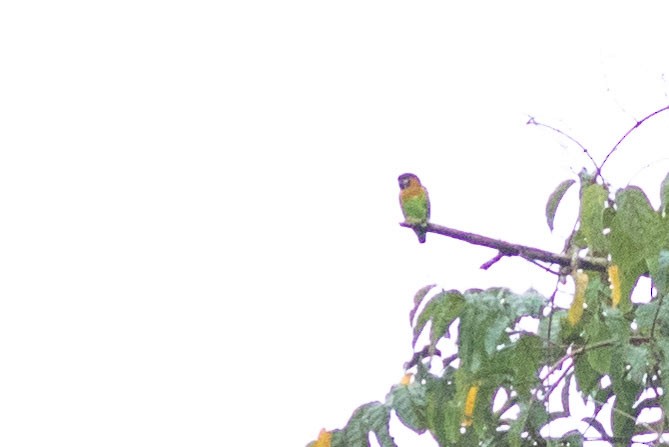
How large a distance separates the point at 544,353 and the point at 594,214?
0.34 metres

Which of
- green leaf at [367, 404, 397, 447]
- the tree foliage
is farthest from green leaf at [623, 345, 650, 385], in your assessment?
green leaf at [367, 404, 397, 447]

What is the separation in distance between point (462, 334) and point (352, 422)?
0.97ft

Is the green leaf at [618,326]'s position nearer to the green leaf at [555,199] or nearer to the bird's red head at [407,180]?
the green leaf at [555,199]

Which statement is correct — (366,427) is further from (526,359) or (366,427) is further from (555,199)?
(555,199)

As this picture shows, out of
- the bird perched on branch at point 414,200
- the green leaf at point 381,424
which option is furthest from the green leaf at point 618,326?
the bird perched on branch at point 414,200

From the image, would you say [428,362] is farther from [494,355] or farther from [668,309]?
[668,309]

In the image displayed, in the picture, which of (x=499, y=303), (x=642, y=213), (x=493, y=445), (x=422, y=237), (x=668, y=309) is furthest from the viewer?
(x=422, y=237)

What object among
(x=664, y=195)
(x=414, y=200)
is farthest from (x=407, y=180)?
(x=664, y=195)

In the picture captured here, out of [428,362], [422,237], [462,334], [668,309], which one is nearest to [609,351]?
[668,309]

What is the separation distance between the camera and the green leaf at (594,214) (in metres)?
1.53

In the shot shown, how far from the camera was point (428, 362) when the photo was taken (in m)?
1.99

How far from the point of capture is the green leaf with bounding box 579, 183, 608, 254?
1526 millimetres

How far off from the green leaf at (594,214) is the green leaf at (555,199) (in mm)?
244

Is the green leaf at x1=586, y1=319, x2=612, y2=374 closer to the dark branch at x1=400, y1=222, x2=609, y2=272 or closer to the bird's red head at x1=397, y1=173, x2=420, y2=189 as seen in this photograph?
the dark branch at x1=400, y1=222, x2=609, y2=272
